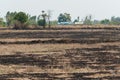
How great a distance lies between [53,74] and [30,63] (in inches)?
157

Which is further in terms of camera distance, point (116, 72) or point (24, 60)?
point (24, 60)

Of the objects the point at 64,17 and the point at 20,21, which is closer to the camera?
the point at 20,21

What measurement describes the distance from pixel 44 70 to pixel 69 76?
1953mm

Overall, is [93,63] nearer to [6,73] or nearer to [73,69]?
[73,69]

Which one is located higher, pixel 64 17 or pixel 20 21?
pixel 20 21

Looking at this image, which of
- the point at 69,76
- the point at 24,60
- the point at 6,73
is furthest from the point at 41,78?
the point at 24,60

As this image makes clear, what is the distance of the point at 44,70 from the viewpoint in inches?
582

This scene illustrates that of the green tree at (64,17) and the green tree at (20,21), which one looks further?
the green tree at (64,17)

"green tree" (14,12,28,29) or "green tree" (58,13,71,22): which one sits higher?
"green tree" (14,12,28,29)

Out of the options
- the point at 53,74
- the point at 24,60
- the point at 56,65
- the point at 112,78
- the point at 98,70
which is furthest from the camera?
the point at 24,60

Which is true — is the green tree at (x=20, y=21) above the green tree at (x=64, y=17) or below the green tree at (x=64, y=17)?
above

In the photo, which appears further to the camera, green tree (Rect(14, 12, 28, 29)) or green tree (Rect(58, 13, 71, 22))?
green tree (Rect(58, 13, 71, 22))

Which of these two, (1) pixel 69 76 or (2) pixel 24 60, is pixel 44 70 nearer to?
(1) pixel 69 76

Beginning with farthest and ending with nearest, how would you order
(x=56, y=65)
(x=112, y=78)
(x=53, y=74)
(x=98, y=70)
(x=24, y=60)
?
(x=24, y=60) < (x=56, y=65) < (x=98, y=70) < (x=53, y=74) < (x=112, y=78)
